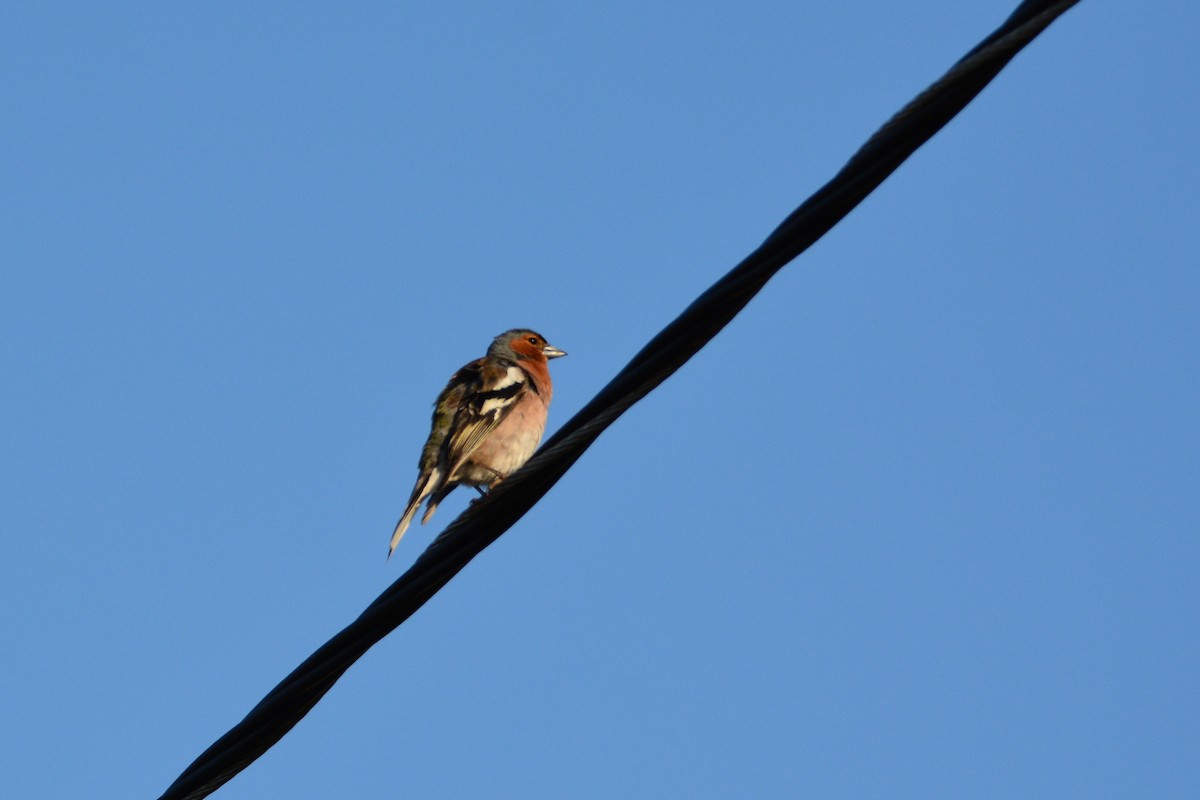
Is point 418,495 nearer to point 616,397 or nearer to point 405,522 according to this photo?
point 405,522

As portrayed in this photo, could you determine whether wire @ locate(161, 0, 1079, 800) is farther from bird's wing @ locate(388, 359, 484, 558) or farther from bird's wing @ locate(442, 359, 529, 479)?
bird's wing @ locate(442, 359, 529, 479)

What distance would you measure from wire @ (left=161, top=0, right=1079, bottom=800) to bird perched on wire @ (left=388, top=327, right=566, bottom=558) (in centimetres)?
558

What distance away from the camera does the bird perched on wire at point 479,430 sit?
10.7 meters

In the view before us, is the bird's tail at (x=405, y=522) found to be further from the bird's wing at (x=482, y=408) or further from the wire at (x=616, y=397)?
the wire at (x=616, y=397)

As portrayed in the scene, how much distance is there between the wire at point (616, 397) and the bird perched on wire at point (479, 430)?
5.58m

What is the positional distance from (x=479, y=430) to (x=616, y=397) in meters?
6.40

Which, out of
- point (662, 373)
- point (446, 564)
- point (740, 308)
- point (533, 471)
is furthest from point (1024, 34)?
point (446, 564)

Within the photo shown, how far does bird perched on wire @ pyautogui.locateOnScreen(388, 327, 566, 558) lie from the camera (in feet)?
35.0

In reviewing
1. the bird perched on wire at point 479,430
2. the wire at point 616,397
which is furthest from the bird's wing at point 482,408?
the wire at point 616,397

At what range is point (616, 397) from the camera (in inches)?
173

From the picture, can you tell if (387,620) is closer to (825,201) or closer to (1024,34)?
(825,201)

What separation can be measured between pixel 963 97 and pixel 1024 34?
226mm

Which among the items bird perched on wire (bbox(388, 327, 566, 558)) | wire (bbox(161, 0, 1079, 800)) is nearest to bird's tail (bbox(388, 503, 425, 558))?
bird perched on wire (bbox(388, 327, 566, 558))

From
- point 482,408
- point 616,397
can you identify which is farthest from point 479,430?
point 616,397
